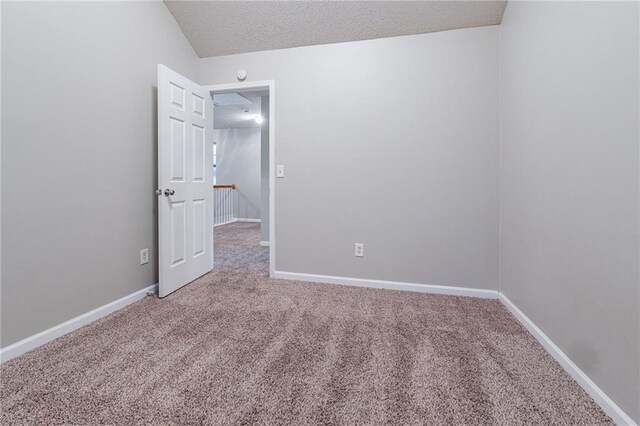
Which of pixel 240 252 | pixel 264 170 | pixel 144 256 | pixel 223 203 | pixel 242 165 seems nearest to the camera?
pixel 144 256

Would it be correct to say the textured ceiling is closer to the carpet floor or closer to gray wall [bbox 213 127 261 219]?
the carpet floor

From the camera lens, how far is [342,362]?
139 cm

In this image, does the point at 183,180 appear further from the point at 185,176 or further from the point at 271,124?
the point at 271,124

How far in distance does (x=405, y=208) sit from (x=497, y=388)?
55.5 inches

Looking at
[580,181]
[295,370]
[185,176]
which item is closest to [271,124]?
[185,176]

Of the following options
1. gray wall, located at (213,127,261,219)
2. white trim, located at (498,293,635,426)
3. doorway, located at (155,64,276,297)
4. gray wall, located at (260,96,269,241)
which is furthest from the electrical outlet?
gray wall, located at (213,127,261,219)

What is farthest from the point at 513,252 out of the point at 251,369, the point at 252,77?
the point at 252,77

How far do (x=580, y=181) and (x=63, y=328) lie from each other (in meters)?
2.83

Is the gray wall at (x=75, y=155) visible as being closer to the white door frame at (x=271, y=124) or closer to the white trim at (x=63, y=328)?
the white trim at (x=63, y=328)

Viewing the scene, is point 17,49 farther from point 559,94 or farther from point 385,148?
point 559,94

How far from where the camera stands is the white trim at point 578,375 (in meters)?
1.03

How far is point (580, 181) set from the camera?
4.21 ft

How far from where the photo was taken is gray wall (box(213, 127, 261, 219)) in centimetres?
757

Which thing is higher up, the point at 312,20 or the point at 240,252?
the point at 312,20
